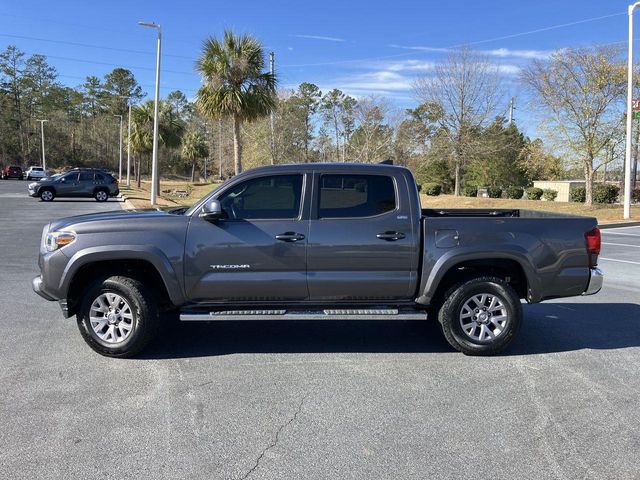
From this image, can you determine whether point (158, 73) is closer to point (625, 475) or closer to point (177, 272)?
point (177, 272)

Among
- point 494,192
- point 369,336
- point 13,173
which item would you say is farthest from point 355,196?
point 13,173

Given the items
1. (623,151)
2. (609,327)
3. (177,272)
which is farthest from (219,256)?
(623,151)

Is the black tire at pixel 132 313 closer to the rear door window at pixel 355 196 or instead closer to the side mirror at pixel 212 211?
the side mirror at pixel 212 211

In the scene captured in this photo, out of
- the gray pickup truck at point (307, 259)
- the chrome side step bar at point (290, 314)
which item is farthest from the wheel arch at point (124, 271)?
the chrome side step bar at point (290, 314)

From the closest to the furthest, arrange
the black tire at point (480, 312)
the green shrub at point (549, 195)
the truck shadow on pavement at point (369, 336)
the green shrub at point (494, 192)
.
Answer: the black tire at point (480, 312), the truck shadow on pavement at point (369, 336), the green shrub at point (494, 192), the green shrub at point (549, 195)

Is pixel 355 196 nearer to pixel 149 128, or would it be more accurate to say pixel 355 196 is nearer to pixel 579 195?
pixel 579 195

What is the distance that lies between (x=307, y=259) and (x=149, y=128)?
135 ft

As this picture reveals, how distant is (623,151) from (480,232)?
24.6 meters

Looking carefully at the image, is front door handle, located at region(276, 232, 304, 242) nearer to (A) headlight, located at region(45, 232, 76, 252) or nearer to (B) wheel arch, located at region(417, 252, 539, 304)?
(B) wheel arch, located at region(417, 252, 539, 304)

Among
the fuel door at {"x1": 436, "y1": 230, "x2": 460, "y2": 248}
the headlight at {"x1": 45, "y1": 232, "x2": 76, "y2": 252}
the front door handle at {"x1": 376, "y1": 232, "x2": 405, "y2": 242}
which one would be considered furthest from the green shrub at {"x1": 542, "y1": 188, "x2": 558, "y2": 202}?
the headlight at {"x1": 45, "y1": 232, "x2": 76, "y2": 252}

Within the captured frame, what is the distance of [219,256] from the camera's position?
5066 mm

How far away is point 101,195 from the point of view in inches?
1195

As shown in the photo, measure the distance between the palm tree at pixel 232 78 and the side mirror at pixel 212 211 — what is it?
61.8 feet

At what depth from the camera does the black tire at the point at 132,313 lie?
16.6ft
